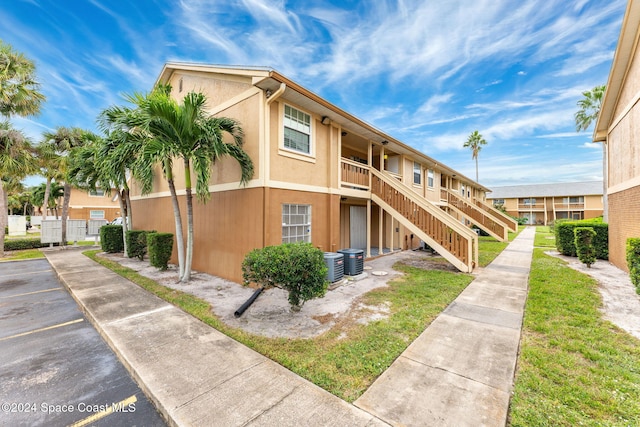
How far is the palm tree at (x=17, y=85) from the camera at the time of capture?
1165 cm

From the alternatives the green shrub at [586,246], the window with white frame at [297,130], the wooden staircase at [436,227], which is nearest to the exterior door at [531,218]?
the green shrub at [586,246]

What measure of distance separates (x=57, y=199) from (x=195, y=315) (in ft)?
138

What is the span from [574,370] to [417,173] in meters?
13.6

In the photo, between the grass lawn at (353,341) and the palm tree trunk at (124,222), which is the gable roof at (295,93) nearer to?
the grass lawn at (353,341)

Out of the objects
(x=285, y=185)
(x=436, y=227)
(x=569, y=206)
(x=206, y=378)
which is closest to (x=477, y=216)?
(x=436, y=227)

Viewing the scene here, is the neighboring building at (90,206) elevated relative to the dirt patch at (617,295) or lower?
elevated

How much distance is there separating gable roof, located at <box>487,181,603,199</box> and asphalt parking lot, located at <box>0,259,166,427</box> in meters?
58.0

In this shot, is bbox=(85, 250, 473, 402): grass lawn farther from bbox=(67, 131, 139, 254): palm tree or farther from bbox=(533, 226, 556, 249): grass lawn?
bbox=(533, 226, 556, 249): grass lawn

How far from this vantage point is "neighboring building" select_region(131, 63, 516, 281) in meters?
7.30

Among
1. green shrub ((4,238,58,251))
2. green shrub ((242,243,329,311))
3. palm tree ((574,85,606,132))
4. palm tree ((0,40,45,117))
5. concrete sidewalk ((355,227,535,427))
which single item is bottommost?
concrete sidewalk ((355,227,535,427))

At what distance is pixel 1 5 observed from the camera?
31.8 feet

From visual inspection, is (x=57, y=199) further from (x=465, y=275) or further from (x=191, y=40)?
(x=465, y=275)

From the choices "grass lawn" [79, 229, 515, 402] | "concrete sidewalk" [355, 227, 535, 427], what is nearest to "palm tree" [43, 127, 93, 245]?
"grass lawn" [79, 229, 515, 402]

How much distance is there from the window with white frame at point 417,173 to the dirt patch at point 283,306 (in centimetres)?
832
